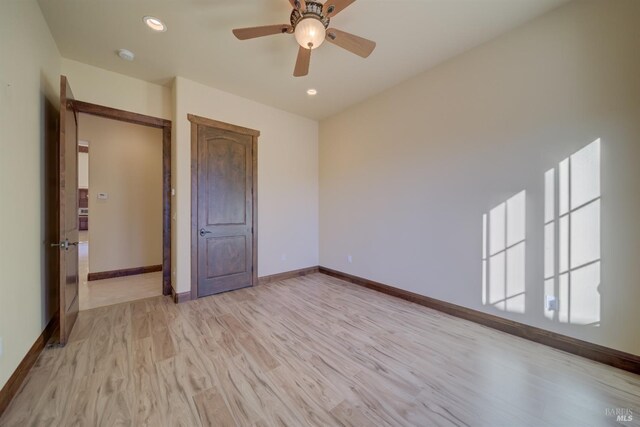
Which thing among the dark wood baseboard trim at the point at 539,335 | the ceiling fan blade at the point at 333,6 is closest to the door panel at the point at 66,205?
the ceiling fan blade at the point at 333,6

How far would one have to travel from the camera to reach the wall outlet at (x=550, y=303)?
2142mm

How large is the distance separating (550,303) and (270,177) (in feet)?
12.4

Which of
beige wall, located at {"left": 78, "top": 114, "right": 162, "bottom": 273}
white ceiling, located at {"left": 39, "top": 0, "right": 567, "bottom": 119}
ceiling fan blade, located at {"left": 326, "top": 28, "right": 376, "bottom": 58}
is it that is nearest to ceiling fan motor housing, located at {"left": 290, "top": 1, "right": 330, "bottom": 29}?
ceiling fan blade, located at {"left": 326, "top": 28, "right": 376, "bottom": 58}

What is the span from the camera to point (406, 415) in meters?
1.46

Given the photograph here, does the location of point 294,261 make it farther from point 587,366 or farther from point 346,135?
point 587,366

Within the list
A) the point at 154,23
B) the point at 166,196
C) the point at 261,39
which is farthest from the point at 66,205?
the point at 261,39

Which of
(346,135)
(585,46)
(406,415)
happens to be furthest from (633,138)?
(346,135)

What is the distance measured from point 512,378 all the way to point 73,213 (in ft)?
14.2

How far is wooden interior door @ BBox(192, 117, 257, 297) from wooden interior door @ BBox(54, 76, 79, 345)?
3.91ft

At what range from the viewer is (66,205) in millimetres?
2234

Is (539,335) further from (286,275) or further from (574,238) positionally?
(286,275)

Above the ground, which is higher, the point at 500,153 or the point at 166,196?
the point at 500,153

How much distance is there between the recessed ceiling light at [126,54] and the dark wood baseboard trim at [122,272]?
348cm

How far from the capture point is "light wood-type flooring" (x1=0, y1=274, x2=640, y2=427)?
4.78ft
